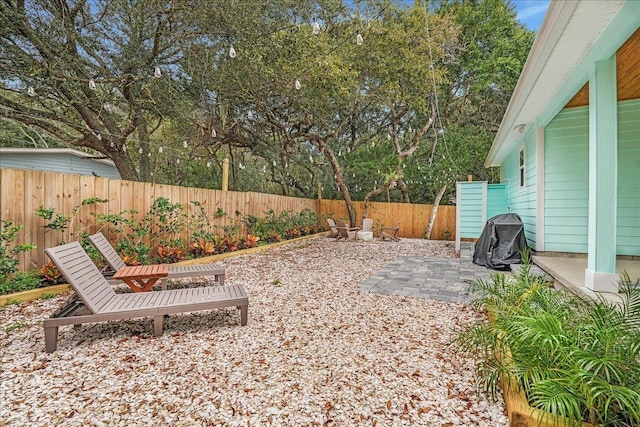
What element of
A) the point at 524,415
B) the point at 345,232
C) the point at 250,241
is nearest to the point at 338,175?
the point at 345,232

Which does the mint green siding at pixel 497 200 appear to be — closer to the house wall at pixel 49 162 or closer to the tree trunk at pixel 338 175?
the tree trunk at pixel 338 175

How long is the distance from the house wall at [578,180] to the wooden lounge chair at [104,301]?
5.22 meters

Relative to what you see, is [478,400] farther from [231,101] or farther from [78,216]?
[231,101]

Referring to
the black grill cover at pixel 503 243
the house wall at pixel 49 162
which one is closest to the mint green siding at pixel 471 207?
the black grill cover at pixel 503 243

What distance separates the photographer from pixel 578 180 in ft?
16.0

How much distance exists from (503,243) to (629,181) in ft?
6.44

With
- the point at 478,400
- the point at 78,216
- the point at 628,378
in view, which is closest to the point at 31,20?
the point at 78,216

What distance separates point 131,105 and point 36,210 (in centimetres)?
412

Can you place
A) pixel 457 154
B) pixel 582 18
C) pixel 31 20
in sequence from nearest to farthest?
pixel 582 18 → pixel 31 20 → pixel 457 154

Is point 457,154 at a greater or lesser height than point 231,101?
lesser

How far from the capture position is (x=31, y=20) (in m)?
5.40

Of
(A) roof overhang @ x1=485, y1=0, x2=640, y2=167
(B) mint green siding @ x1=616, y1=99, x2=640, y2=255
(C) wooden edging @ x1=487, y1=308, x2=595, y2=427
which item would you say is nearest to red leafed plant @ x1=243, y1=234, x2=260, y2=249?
(A) roof overhang @ x1=485, y1=0, x2=640, y2=167

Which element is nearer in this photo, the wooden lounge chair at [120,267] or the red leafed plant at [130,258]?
the wooden lounge chair at [120,267]

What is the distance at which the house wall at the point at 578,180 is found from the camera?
468 centimetres
